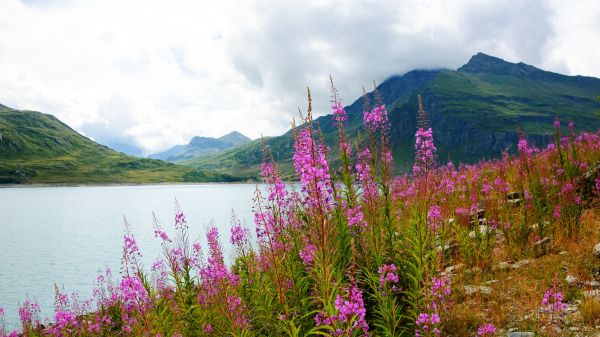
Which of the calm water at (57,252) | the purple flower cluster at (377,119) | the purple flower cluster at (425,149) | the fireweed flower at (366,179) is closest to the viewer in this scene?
the purple flower cluster at (425,149)

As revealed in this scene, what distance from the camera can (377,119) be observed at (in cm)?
720

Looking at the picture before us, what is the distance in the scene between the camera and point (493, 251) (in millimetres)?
10047

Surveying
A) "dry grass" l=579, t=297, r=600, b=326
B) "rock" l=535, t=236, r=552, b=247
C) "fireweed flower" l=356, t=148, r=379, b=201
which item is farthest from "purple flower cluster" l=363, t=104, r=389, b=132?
"rock" l=535, t=236, r=552, b=247

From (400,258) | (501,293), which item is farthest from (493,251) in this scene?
(400,258)

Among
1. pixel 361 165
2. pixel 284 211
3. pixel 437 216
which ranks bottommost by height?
pixel 437 216

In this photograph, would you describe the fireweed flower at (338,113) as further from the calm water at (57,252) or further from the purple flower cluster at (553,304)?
the calm water at (57,252)

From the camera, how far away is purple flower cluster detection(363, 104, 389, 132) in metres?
7.07

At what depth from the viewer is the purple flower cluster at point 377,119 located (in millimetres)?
7066

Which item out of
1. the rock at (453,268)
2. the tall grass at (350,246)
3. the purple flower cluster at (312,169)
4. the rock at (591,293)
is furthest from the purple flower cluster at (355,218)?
the rock at (591,293)

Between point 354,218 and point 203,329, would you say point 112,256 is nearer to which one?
point 203,329

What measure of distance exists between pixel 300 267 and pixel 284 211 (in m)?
1.17

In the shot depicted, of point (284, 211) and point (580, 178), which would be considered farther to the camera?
point (580, 178)

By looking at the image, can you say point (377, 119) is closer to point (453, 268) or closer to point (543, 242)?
point (453, 268)

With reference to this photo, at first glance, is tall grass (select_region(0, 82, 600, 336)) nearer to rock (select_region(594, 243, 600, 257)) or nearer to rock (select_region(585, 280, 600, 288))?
rock (select_region(594, 243, 600, 257))
